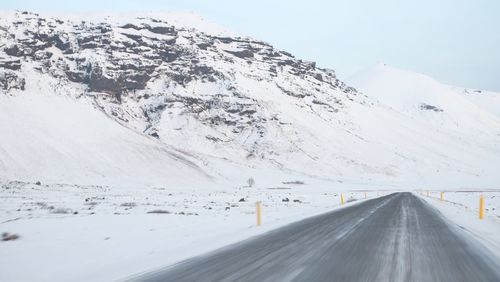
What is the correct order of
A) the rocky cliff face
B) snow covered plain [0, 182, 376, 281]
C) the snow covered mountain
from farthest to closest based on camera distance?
the rocky cliff face
the snow covered mountain
snow covered plain [0, 182, 376, 281]

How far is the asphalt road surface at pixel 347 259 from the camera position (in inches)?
344

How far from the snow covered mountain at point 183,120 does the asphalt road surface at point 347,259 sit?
67439mm

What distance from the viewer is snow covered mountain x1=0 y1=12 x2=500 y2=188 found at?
86.8m

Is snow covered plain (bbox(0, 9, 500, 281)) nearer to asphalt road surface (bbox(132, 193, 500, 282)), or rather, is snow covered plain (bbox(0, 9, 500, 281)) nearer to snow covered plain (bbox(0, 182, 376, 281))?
snow covered plain (bbox(0, 182, 376, 281))

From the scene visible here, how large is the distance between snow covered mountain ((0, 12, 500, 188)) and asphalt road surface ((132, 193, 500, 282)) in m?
67.4

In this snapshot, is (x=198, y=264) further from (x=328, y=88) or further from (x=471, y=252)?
(x=328, y=88)

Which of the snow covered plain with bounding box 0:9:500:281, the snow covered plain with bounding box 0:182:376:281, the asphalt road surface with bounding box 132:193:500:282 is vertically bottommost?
the snow covered plain with bounding box 0:182:376:281

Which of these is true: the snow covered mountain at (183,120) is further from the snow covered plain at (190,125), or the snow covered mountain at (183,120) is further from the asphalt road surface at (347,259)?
the asphalt road surface at (347,259)

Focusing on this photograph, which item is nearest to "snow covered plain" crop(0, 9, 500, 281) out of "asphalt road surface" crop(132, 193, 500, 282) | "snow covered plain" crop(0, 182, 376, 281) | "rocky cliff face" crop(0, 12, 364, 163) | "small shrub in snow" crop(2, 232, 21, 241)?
"rocky cliff face" crop(0, 12, 364, 163)

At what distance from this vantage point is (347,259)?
→ 34.2 feet

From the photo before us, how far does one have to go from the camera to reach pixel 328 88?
15538cm

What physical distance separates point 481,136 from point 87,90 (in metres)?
147

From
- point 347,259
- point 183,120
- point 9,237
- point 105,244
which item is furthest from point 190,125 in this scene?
point 347,259

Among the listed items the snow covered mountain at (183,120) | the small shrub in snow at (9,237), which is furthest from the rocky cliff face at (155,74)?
the small shrub in snow at (9,237)
